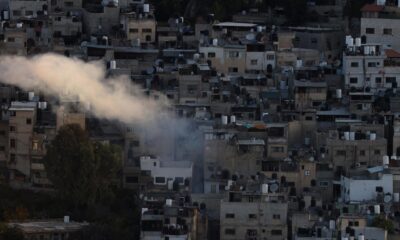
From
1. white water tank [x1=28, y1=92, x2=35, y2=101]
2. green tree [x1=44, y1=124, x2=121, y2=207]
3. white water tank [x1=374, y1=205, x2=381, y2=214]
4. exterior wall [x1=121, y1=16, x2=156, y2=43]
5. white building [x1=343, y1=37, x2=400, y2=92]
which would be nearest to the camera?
white water tank [x1=374, y1=205, x2=381, y2=214]

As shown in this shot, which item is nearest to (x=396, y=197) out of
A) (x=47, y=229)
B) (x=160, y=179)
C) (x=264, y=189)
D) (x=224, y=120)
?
(x=264, y=189)

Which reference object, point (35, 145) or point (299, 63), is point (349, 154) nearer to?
point (299, 63)

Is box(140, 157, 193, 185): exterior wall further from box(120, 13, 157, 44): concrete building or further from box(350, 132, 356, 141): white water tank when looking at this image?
box(120, 13, 157, 44): concrete building

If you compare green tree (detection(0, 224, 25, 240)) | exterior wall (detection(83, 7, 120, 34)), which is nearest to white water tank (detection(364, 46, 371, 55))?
exterior wall (detection(83, 7, 120, 34))

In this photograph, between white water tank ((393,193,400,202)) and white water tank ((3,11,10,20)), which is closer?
white water tank ((393,193,400,202))

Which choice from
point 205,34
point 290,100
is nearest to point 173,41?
point 205,34
